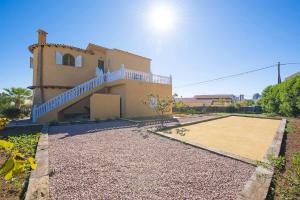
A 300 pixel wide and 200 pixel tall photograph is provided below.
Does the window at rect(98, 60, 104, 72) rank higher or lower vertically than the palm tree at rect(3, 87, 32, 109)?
higher

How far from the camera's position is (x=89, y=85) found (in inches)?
558

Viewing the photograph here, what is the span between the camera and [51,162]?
4.54 metres

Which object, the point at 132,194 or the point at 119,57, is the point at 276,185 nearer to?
the point at 132,194

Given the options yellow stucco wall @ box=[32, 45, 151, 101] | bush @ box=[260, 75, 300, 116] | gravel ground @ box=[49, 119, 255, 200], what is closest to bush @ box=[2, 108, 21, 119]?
yellow stucco wall @ box=[32, 45, 151, 101]

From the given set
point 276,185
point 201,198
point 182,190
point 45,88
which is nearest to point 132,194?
point 182,190

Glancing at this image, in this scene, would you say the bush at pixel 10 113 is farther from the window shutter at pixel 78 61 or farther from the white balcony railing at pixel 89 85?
the window shutter at pixel 78 61

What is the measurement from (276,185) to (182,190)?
170cm

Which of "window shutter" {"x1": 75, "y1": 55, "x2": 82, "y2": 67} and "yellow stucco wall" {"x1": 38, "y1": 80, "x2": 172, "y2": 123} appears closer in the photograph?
"yellow stucco wall" {"x1": 38, "y1": 80, "x2": 172, "y2": 123}

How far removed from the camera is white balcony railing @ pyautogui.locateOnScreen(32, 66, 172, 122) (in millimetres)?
12703

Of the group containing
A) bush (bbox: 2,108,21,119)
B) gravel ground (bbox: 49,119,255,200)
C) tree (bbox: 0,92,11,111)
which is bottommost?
gravel ground (bbox: 49,119,255,200)

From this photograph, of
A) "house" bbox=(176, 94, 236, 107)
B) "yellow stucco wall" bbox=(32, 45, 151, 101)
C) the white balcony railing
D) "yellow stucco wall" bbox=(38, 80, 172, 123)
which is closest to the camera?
the white balcony railing

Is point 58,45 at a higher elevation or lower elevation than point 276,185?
higher

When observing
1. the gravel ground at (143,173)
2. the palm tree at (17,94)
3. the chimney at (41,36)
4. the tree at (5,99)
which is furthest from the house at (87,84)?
the gravel ground at (143,173)

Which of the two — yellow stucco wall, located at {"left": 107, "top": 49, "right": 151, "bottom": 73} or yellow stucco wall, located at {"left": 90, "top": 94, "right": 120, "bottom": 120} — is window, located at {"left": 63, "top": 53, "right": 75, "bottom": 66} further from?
yellow stucco wall, located at {"left": 90, "top": 94, "right": 120, "bottom": 120}
